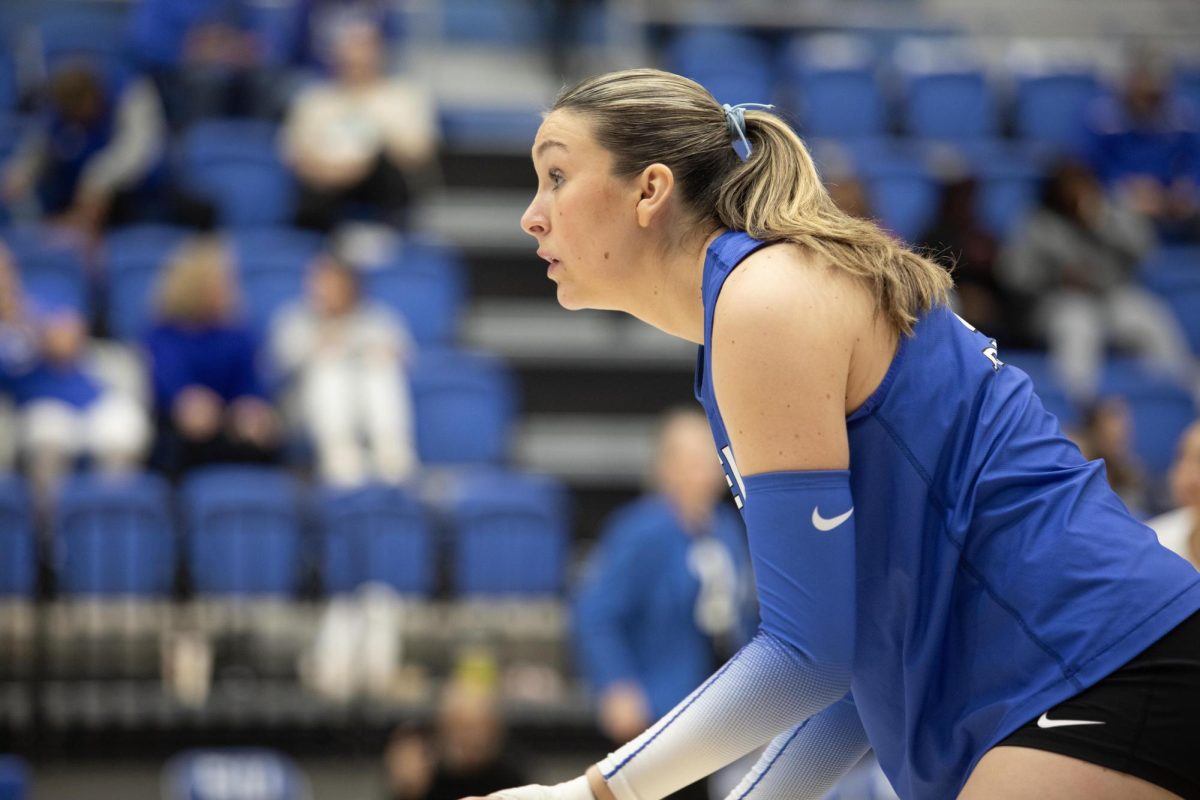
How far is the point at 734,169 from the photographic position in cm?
186

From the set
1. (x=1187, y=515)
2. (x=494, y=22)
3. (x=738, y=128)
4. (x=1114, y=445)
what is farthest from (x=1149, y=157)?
(x=738, y=128)

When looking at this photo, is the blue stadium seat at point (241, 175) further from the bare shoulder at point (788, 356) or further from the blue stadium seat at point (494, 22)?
the bare shoulder at point (788, 356)

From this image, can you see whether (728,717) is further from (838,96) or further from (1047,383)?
(838,96)

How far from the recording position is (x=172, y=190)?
8.06 meters

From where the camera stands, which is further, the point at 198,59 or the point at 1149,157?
the point at 1149,157

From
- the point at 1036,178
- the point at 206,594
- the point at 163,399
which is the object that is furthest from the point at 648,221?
the point at 1036,178

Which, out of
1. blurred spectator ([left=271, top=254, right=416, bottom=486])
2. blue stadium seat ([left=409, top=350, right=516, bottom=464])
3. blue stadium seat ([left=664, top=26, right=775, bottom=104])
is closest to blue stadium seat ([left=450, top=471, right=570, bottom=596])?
blurred spectator ([left=271, top=254, right=416, bottom=486])

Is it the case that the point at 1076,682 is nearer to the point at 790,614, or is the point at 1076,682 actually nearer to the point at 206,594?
the point at 790,614

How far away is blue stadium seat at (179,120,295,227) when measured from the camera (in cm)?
805

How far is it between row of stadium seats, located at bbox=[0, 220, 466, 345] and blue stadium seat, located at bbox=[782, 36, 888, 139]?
2942 millimetres

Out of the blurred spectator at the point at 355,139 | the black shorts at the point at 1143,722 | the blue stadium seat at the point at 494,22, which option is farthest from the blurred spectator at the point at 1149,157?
the black shorts at the point at 1143,722

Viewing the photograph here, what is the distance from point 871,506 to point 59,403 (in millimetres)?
5259

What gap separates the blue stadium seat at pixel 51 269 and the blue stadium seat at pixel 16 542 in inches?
56.0

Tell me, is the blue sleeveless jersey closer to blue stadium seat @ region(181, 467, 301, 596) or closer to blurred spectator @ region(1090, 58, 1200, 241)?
blue stadium seat @ region(181, 467, 301, 596)
